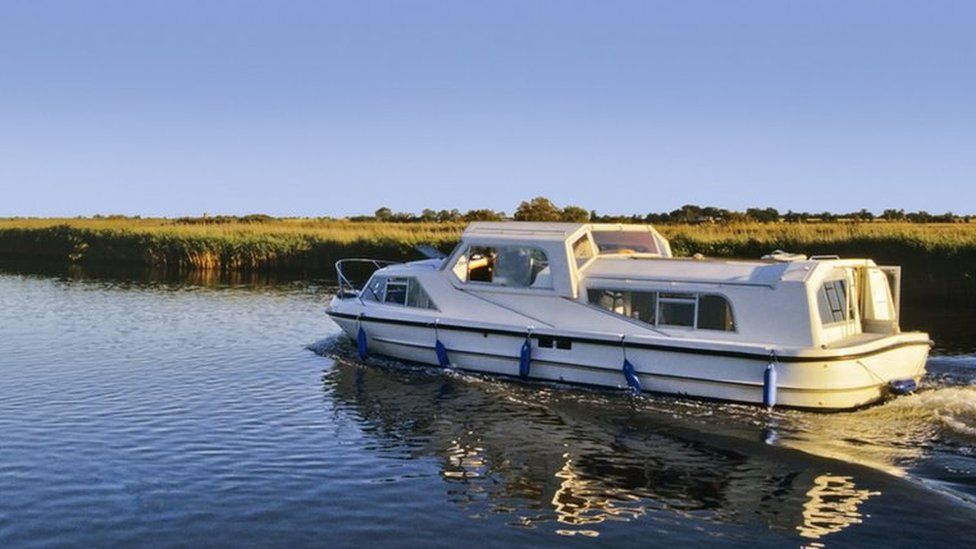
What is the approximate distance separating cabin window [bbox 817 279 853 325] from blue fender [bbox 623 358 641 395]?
12.7ft

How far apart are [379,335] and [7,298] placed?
954 inches

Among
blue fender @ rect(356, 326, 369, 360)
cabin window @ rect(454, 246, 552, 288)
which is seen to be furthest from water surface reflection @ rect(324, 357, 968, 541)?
blue fender @ rect(356, 326, 369, 360)

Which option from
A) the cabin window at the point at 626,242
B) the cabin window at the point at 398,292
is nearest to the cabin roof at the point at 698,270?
the cabin window at the point at 626,242

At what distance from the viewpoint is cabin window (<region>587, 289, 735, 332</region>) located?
19.6 meters

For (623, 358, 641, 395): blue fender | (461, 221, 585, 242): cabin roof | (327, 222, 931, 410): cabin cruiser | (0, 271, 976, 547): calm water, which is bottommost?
(0, 271, 976, 547): calm water

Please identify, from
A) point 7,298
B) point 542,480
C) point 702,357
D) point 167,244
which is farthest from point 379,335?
point 167,244

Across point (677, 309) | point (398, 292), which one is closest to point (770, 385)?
point (677, 309)

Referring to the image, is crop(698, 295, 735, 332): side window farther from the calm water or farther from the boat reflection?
the boat reflection

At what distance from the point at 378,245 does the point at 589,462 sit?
1614 inches

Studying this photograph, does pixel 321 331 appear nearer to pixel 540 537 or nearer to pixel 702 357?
pixel 702 357

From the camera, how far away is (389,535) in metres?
12.1

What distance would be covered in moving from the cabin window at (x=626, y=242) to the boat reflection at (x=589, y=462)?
4.19 meters

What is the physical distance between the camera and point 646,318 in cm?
2058

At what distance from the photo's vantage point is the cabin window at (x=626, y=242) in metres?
23.2
